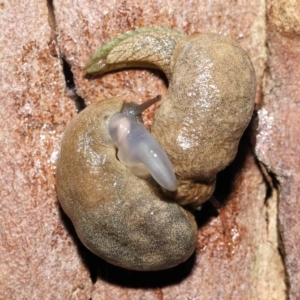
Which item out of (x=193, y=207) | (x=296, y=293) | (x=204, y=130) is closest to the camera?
(x=204, y=130)

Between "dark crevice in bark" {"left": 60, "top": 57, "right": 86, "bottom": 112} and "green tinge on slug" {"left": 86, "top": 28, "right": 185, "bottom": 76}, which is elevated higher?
"green tinge on slug" {"left": 86, "top": 28, "right": 185, "bottom": 76}

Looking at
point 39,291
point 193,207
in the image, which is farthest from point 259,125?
point 39,291

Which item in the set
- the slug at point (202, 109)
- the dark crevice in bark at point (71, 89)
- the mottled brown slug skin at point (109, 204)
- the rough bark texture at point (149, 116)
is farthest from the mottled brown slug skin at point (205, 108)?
the dark crevice in bark at point (71, 89)

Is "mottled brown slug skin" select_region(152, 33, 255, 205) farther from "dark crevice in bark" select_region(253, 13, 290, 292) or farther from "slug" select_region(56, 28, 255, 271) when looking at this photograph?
"dark crevice in bark" select_region(253, 13, 290, 292)

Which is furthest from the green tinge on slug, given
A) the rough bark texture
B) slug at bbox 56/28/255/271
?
slug at bbox 56/28/255/271

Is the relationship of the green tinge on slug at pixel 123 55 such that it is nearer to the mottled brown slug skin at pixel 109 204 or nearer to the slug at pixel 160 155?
the slug at pixel 160 155

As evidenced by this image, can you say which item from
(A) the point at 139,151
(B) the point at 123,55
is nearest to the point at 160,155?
(A) the point at 139,151

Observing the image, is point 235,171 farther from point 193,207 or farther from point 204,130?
point 204,130
